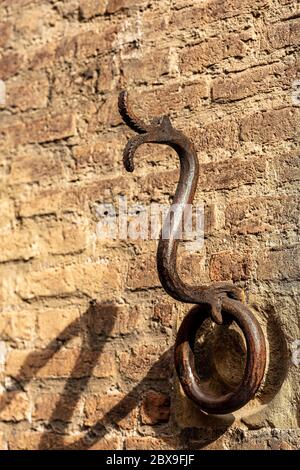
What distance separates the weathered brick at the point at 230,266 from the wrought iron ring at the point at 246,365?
0.08 m

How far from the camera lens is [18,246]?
2008 mm

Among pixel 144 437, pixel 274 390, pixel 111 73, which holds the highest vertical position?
pixel 111 73

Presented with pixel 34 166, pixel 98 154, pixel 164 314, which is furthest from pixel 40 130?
pixel 164 314

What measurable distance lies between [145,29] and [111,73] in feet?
0.42

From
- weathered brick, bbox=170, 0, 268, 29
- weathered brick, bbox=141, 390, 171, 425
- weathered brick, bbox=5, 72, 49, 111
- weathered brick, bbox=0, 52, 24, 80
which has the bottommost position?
weathered brick, bbox=141, 390, 171, 425

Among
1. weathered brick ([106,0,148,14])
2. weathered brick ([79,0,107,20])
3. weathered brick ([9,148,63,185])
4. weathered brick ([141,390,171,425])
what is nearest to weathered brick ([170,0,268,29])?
weathered brick ([106,0,148,14])

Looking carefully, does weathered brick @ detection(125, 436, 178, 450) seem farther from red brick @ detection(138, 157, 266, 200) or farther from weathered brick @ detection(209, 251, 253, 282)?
red brick @ detection(138, 157, 266, 200)

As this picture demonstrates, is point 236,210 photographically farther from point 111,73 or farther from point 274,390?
point 111,73

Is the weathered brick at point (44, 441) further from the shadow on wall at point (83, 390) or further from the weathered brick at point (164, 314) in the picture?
the weathered brick at point (164, 314)

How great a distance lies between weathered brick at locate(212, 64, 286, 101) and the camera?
170cm

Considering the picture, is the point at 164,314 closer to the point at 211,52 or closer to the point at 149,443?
the point at 149,443

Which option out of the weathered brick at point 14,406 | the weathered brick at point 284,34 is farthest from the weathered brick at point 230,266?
the weathered brick at point 14,406

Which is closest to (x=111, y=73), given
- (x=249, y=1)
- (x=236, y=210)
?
(x=249, y=1)
